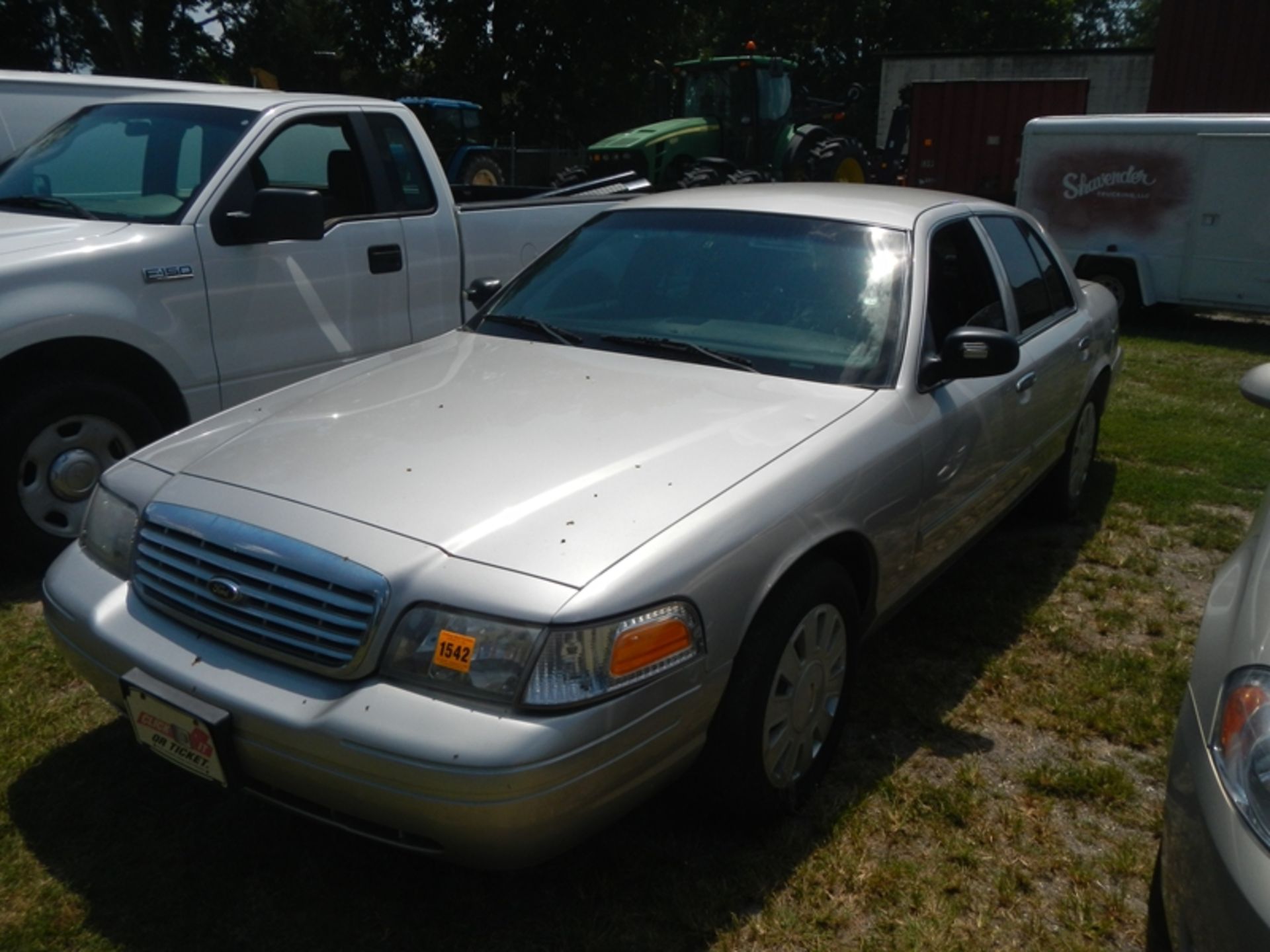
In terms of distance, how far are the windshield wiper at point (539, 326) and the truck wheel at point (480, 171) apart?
13458 millimetres

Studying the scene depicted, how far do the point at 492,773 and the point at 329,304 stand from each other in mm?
3490

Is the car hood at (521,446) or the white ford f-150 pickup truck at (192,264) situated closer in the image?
the car hood at (521,446)

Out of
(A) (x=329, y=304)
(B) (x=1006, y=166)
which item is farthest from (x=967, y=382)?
(B) (x=1006, y=166)

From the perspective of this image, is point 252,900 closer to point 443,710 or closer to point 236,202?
point 443,710

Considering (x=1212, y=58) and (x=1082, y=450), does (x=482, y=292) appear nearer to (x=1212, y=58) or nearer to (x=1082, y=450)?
(x=1082, y=450)

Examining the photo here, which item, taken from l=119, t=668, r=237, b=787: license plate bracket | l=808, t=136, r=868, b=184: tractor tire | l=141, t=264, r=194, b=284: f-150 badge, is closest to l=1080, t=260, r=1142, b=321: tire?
l=808, t=136, r=868, b=184: tractor tire

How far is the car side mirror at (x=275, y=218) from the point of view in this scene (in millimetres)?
4695

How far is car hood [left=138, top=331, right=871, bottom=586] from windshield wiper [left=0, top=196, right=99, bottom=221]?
1.97 metres

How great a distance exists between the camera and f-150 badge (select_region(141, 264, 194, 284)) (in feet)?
14.8

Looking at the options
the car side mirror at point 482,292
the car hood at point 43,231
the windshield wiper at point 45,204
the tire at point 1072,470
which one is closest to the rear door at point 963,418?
the tire at point 1072,470

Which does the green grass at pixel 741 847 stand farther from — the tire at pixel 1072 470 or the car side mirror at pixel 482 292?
the car side mirror at pixel 482 292

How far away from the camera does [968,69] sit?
23844mm

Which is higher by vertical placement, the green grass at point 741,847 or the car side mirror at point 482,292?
the car side mirror at point 482,292

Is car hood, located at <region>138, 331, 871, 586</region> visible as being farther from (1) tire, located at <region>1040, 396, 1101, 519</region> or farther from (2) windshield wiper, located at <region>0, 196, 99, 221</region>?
(1) tire, located at <region>1040, 396, 1101, 519</region>
